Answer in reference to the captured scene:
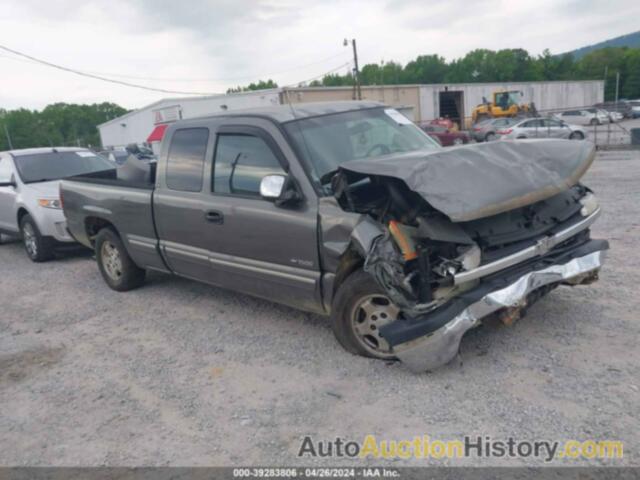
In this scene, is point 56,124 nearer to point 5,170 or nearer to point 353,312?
point 5,170

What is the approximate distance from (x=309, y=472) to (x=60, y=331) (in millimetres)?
3636

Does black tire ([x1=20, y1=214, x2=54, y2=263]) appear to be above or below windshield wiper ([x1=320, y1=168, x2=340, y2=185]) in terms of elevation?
below

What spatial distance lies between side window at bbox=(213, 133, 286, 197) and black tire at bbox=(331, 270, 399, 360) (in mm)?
1096

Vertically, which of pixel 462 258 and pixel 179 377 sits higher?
pixel 462 258

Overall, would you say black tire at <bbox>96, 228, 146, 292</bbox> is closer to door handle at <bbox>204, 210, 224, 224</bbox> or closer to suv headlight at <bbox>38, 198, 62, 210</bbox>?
Result: door handle at <bbox>204, 210, 224, 224</bbox>

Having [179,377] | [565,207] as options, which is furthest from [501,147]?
[179,377]

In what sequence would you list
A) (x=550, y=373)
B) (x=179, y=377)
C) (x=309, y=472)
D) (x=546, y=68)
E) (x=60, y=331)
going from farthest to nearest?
1. (x=546, y=68)
2. (x=60, y=331)
3. (x=179, y=377)
4. (x=550, y=373)
5. (x=309, y=472)

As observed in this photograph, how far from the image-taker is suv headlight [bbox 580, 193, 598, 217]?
13.7ft

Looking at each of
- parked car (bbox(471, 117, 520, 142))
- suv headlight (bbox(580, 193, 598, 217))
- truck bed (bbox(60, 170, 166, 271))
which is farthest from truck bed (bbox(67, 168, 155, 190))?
parked car (bbox(471, 117, 520, 142))

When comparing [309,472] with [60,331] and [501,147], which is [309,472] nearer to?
[501,147]

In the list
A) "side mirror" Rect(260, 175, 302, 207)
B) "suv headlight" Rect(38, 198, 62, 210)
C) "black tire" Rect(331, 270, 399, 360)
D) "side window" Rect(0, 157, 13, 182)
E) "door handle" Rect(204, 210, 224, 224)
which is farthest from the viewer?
"side window" Rect(0, 157, 13, 182)

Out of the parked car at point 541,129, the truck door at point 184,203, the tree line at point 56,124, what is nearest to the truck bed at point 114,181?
the truck door at point 184,203

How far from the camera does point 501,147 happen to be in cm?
406

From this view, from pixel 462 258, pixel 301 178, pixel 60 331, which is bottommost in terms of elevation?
pixel 60 331
